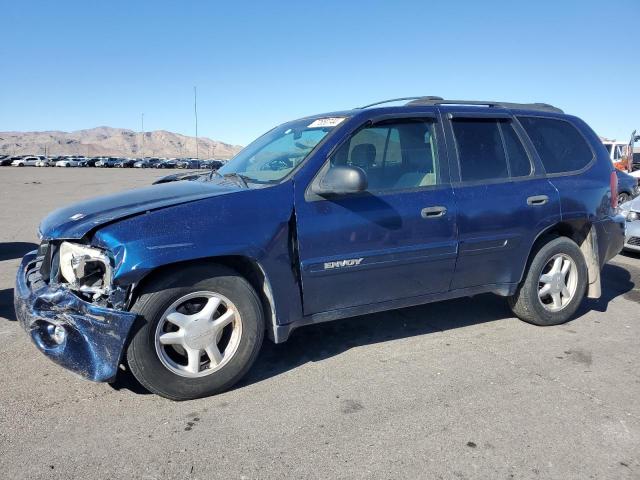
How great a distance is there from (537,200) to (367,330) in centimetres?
177

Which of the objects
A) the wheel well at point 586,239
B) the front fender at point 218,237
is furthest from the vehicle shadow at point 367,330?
the wheel well at point 586,239

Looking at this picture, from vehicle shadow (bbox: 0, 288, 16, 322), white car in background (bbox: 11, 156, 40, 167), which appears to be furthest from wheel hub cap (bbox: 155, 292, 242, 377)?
white car in background (bbox: 11, 156, 40, 167)

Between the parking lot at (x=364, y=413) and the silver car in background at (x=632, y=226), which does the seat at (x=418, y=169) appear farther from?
the silver car in background at (x=632, y=226)

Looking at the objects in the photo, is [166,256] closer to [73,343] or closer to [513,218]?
[73,343]

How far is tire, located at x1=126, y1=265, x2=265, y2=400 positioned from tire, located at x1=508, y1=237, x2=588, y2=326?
2.45m

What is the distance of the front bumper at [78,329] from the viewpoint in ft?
9.45

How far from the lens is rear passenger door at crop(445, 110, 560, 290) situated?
398cm

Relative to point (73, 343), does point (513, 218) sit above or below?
above

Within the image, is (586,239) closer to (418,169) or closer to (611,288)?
(611,288)

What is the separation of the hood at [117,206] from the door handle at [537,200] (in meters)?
2.37

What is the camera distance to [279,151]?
403 cm

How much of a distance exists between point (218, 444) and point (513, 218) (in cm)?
280

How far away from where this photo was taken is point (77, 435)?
9.20ft

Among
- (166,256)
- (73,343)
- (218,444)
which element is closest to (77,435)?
(73,343)
